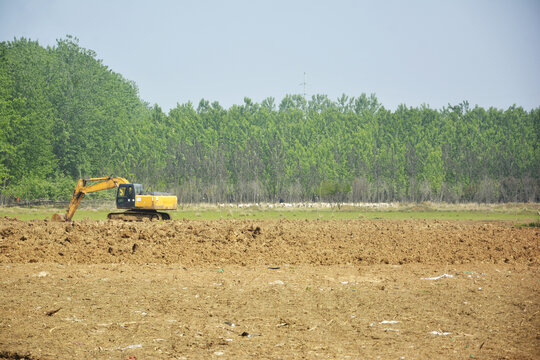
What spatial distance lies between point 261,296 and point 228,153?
65597 millimetres

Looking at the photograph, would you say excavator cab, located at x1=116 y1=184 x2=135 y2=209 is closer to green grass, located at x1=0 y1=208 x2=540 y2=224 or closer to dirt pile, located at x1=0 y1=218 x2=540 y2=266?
dirt pile, located at x1=0 y1=218 x2=540 y2=266

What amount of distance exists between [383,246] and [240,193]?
49815 mm

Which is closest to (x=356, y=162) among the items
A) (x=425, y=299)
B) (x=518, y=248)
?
(x=518, y=248)

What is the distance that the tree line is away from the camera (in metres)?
64.0

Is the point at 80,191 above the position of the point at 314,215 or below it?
above

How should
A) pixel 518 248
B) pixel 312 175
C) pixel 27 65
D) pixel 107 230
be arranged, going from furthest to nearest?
pixel 312 175, pixel 27 65, pixel 107 230, pixel 518 248

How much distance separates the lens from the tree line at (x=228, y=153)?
63969mm

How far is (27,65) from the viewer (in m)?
65.4

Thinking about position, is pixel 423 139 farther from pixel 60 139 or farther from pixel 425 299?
pixel 425 299

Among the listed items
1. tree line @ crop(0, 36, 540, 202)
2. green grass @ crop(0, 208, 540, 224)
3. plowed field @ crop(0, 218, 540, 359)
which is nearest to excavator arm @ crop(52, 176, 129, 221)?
green grass @ crop(0, 208, 540, 224)

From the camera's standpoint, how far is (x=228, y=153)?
253 feet

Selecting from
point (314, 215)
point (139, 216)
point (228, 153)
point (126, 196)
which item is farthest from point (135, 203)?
point (228, 153)

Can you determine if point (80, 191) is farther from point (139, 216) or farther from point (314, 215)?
point (314, 215)

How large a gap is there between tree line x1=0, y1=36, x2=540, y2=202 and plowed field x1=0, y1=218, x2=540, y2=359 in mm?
43959
